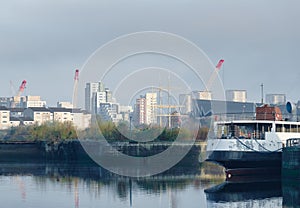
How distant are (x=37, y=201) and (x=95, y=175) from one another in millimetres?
25271

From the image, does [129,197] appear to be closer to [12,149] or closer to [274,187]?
[274,187]

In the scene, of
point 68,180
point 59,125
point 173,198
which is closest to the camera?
point 173,198

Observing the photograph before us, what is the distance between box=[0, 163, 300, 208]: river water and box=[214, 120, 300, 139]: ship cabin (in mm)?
4269

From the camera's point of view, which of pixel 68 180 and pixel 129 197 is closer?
pixel 129 197

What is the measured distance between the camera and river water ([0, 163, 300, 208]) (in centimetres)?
5391

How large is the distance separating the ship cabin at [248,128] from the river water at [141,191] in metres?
4.27

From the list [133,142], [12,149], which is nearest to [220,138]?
[133,142]

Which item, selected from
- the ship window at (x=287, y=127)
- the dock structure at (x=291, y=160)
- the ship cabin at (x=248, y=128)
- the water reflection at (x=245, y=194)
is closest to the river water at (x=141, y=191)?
the water reflection at (x=245, y=194)

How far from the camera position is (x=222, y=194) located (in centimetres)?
5822

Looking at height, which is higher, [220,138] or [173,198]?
[220,138]

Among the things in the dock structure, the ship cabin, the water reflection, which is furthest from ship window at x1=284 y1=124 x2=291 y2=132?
the water reflection

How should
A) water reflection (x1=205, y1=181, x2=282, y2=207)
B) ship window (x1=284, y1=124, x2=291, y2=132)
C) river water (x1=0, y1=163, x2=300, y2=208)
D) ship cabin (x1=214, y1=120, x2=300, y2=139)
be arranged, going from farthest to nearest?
1. ship window (x1=284, y1=124, x2=291, y2=132)
2. ship cabin (x1=214, y1=120, x2=300, y2=139)
3. river water (x1=0, y1=163, x2=300, y2=208)
4. water reflection (x1=205, y1=181, x2=282, y2=207)

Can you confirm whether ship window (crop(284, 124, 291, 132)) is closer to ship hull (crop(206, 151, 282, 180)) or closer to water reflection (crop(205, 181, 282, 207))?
ship hull (crop(206, 151, 282, 180))

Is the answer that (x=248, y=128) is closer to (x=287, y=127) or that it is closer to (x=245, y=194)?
(x=287, y=127)
